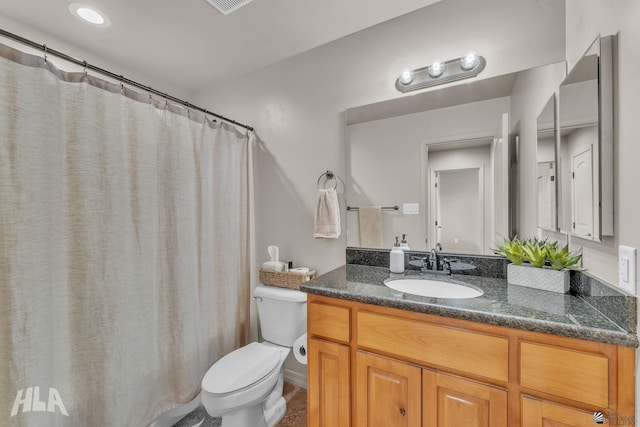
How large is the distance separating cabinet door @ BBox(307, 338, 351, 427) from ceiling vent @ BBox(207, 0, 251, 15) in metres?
1.81

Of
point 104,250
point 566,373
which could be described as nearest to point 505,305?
point 566,373

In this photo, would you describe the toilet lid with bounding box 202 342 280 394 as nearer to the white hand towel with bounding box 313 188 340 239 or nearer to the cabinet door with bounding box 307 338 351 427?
the cabinet door with bounding box 307 338 351 427

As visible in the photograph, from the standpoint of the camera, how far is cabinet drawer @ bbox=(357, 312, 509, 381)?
94 cm

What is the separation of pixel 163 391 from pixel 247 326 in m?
0.66

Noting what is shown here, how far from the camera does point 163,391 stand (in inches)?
62.9

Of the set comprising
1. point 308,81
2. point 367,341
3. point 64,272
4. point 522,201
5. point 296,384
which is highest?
point 308,81

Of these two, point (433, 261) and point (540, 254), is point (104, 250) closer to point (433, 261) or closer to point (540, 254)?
point (433, 261)

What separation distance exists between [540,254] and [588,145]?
46cm

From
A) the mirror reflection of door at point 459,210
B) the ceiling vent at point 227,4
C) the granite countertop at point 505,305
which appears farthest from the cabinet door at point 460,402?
the ceiling vent at point 227,4

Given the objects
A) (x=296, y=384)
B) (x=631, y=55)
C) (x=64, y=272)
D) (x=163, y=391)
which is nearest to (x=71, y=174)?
(x=64, y=272)

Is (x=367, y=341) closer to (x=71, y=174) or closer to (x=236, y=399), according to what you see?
(x=236, y=399)

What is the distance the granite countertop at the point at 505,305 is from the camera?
0.82 meters

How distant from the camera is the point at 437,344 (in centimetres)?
103

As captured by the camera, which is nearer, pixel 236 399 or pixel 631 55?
pixel 631 55
